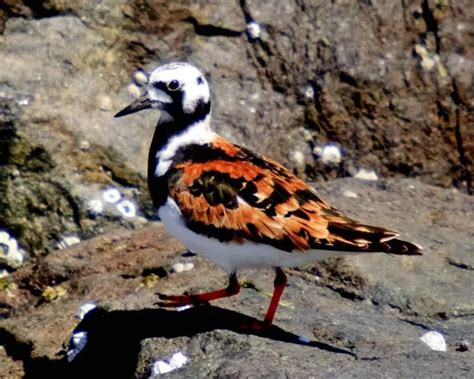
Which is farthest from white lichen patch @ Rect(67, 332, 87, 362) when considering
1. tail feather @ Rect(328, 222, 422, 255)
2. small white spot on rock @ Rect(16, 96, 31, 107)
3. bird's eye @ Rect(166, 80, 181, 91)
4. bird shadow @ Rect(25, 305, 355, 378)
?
small white spot on rock @ Rect(16, 96, 31, 107)

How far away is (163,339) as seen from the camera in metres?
6.80

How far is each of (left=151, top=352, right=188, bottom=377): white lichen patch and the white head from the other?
4.95 feet

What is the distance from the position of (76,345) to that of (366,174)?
354 centimetres

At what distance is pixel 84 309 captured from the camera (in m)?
7.73

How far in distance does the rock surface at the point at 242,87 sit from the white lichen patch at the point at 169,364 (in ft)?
8.64

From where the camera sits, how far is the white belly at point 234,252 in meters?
6.73

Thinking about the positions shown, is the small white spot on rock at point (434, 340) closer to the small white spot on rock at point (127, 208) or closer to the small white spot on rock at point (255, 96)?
the small white spot on rock at point (127, 208)

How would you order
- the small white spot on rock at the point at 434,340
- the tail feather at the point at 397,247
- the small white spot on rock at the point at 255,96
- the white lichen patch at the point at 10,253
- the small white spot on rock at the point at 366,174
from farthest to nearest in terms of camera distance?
the small white spot on rock at the point at 366,174 → the small white spot on rock at the point at 255,96 → the white lichen patch at the point at 10,253 → the small white spot on rock at the point at 434,340 → the tail feather at the point at 397,247

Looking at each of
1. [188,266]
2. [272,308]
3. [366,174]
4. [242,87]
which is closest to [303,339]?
[272,308]

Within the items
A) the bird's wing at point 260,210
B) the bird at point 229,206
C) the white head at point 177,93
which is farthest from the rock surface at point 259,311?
the white head at point 177,93

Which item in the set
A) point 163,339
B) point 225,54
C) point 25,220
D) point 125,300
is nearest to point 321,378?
point 163,339

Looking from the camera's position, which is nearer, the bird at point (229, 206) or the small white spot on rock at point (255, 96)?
the bird at point (229, 206)

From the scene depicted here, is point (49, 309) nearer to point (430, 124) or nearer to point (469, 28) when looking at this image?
point (430, 124)

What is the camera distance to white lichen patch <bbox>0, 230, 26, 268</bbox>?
8.99 m
